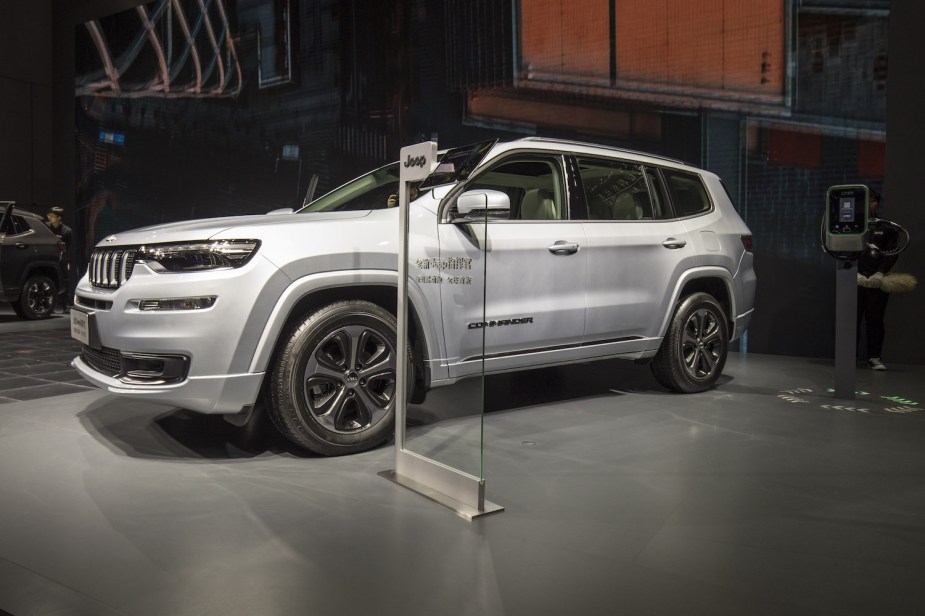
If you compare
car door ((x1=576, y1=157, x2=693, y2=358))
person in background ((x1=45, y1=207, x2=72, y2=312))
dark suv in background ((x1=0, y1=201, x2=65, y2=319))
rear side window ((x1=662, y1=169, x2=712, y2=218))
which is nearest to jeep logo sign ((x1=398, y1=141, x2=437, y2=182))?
car door ((x1=576, y1=157, x2=693, y2=358))

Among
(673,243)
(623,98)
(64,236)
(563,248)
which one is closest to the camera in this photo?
(563,248)

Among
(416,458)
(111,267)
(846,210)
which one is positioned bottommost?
(416,458)

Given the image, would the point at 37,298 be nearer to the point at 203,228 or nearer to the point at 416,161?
the point at 203,228

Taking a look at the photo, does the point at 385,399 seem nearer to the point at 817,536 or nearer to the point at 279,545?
the point at 279,545

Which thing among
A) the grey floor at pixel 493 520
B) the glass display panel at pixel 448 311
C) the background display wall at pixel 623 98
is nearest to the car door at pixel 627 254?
the grey floor at pixel 493 520

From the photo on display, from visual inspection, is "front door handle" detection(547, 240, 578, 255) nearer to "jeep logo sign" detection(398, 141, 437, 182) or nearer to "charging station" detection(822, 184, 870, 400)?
"jeep logo sign" detection(398, 141, 437, 182)

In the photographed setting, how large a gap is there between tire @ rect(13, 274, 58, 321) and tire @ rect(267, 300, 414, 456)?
8.15 meters

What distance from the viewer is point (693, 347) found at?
16.6 feet

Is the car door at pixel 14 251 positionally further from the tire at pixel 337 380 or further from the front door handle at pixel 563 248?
the front door handle at pixel 563 248

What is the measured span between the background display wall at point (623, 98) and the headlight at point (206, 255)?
5.14ft

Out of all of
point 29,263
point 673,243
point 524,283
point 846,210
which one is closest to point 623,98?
point 846,210

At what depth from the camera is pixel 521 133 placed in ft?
27.7

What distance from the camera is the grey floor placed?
2.13 metres

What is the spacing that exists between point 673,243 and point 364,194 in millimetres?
1976
